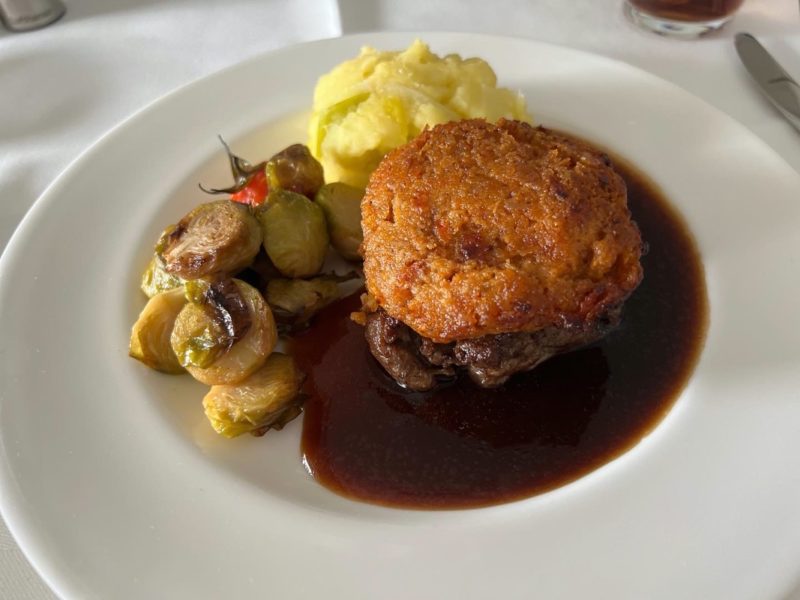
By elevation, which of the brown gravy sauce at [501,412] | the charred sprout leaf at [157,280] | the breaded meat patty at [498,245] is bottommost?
the brown gravy sauce at [501,412]

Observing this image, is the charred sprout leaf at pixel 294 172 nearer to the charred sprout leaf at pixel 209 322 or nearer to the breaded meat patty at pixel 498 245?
the breaded meat patty at pixel 498 245

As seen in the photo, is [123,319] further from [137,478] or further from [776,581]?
[776,581]

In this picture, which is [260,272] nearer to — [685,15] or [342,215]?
[342,215]

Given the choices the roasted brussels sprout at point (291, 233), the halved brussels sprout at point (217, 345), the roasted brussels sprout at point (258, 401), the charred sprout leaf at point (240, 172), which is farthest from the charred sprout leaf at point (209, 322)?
the charred sprout leaf at point (240, 172)

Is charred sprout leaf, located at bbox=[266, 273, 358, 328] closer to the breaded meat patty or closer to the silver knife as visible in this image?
the breaded meat patty

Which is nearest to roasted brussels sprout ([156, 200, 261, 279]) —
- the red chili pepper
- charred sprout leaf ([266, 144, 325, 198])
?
charred sprout leaf ([266, 144, 325, 198])
